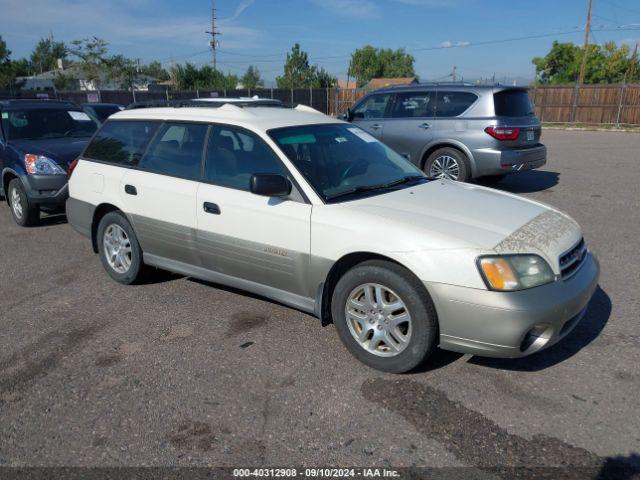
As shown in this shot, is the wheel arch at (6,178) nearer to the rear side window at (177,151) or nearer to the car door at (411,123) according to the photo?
the rear side window at (177,151)

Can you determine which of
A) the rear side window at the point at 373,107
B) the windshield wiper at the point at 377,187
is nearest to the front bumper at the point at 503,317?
the windshield wiper at the point at 377,187

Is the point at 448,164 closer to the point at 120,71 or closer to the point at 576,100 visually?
the point at 576,100

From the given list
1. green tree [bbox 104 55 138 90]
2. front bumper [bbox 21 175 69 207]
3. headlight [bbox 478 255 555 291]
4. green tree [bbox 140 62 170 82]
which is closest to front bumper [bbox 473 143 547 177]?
headlight [bbox 478 255 555 291]

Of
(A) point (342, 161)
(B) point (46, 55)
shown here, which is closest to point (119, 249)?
(A) point (342, 161)

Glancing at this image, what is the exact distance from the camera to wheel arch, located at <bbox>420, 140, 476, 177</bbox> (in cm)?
882

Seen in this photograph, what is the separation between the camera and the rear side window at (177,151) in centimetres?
437

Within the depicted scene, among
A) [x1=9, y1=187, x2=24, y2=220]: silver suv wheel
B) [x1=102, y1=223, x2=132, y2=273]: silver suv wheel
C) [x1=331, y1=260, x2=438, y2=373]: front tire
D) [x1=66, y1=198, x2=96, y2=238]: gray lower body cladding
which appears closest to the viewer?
[x1=331, y1=260, x2=438, y2=373]: front tire

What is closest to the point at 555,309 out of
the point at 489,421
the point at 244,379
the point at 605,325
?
the point at 489,421

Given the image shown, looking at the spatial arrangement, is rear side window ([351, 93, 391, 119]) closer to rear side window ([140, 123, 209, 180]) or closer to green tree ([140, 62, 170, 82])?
rear side window ([140, 123, 209, 180])

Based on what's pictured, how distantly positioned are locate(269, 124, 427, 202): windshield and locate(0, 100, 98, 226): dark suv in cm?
451

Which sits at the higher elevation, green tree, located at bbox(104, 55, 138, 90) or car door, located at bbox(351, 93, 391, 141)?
green tree, located at bbox(104, 55, 138, 90)

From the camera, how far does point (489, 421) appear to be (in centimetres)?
294

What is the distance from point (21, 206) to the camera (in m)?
7.41

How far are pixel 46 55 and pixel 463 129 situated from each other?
126454 mm
